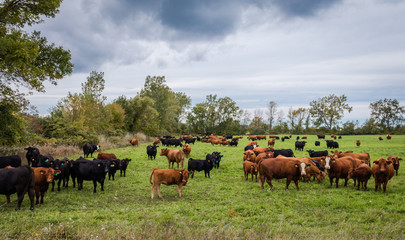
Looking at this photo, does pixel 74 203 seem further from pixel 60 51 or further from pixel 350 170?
pixel 350 170

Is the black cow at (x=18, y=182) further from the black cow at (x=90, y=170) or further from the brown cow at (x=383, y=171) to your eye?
the brown cow at (x=383, y=171)

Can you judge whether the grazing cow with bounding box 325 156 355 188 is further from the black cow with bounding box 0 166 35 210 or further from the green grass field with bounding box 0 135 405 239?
the black cow with bounding box 0 166 35 210

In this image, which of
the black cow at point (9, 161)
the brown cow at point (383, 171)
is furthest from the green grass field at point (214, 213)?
the black cow at point (9, 161)

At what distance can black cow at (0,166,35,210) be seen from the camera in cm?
738

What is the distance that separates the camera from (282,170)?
1071 cm

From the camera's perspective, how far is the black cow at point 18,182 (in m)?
7.38

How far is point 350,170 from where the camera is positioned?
10727mm

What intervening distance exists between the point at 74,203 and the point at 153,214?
3.54 meters

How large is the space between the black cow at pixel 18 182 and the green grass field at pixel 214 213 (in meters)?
0.55

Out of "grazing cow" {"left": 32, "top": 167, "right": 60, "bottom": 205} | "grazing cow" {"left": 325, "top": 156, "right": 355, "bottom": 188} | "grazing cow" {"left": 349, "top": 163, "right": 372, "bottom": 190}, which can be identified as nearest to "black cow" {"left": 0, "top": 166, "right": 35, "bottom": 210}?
"grazing cow" {"left": 32, "top": 167, "right": 60, "bottom": 205}

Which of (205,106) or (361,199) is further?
(205,106)

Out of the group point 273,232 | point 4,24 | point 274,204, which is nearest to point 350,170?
point 274,204

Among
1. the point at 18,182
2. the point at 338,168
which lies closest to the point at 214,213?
the point at 18,182

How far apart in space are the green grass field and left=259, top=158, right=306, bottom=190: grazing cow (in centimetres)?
51
